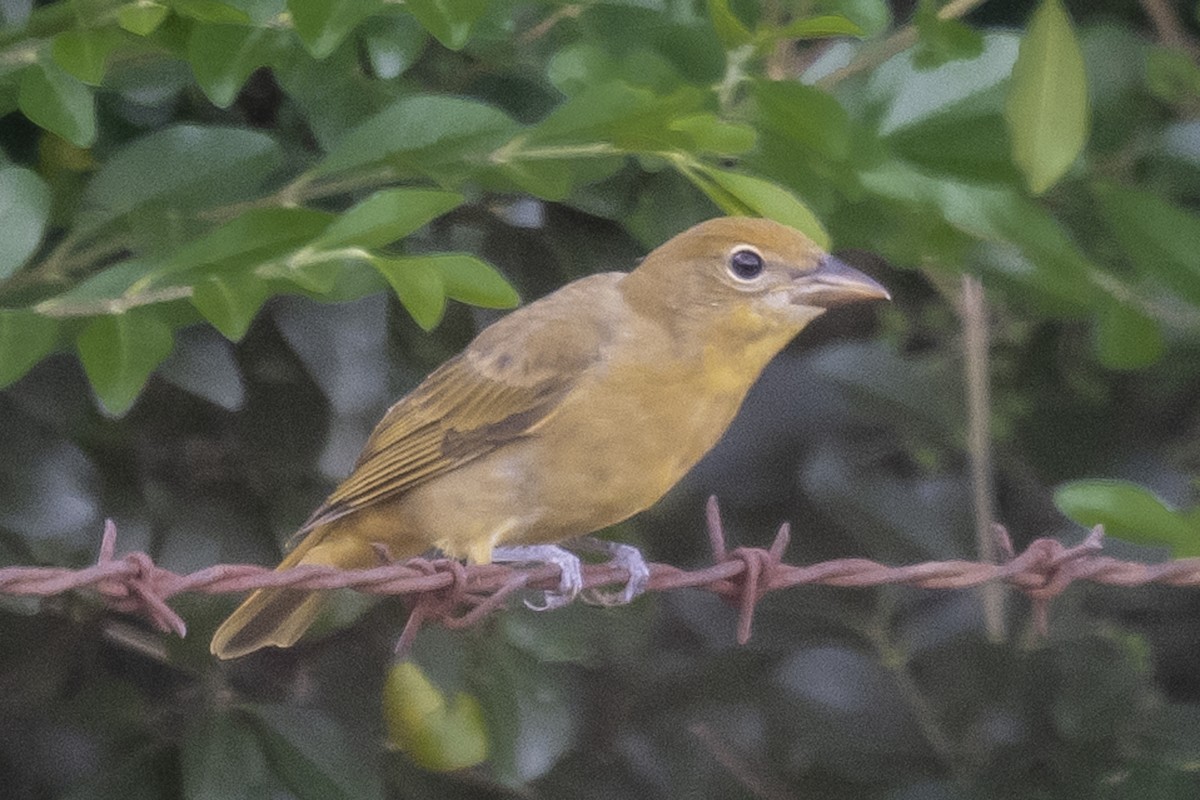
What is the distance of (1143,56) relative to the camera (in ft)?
3.11

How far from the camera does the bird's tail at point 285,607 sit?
0.89 metres

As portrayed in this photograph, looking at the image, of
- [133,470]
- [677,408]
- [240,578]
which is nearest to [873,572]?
[677,408]

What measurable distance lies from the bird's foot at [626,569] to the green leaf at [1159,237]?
1.06ft

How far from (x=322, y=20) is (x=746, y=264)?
248 millimetres

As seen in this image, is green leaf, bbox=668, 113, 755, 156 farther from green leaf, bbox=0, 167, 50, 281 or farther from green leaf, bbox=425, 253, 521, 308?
green leaf, bbox=0, 167, 50, 281

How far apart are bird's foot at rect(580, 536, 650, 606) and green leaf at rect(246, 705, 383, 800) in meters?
0.18

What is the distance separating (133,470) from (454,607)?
0.25m

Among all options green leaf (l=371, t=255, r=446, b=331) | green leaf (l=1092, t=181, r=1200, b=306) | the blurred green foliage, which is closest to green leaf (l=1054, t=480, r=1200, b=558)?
the blurred green foliage

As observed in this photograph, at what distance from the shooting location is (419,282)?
73 centimetres

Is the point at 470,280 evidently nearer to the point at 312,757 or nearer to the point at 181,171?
the point at 181,171

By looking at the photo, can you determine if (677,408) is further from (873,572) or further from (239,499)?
(239,499)

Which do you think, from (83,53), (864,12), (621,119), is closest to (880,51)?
(864,12)

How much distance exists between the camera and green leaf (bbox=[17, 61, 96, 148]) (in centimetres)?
76

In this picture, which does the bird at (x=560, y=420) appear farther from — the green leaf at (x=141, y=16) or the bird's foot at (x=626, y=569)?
the green leaf at (x=141, y=16)
